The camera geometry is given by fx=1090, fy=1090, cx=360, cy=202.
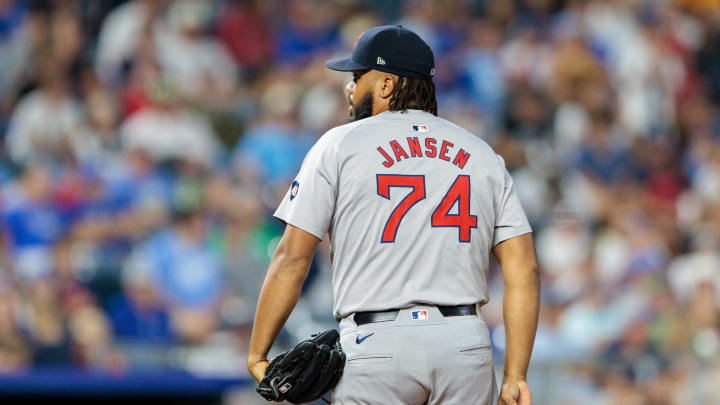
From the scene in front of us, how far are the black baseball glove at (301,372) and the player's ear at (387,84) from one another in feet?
2.78

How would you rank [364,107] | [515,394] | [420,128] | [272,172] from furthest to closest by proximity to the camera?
[272,172], [364,107], [420,128], [515,394]


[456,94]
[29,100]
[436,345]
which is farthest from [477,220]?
[456,94]

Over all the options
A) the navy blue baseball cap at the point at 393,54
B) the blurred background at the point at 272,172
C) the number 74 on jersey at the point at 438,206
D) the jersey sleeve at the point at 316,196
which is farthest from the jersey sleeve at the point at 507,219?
the blurred background at the point at 272,172

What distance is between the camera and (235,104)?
10328 millimetres

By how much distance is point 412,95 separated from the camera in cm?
359

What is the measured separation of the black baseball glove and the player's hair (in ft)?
2.73

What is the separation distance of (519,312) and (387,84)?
2.79 feet

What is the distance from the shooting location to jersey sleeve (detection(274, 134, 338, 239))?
336 cm

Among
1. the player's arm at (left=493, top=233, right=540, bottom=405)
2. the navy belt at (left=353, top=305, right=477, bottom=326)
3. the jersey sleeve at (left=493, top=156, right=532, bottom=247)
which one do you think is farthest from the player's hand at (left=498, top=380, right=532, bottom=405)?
the jersey sleeve at (left=493, top=156, right=532, bottom=247)

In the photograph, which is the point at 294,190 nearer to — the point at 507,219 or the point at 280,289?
the point at 280,289

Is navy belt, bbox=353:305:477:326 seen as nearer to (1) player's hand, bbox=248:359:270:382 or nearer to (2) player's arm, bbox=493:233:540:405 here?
(2) player's arm, bbox=493:233:540:405

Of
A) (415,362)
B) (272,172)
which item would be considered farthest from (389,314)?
(272,172)

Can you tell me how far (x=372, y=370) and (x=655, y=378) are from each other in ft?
14.7

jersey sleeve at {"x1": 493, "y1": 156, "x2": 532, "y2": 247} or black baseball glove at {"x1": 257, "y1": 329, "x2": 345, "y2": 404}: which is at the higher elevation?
jersey sleeve at {"x1": 493, "y1": 156, "x2": 532, "y2": 247}
